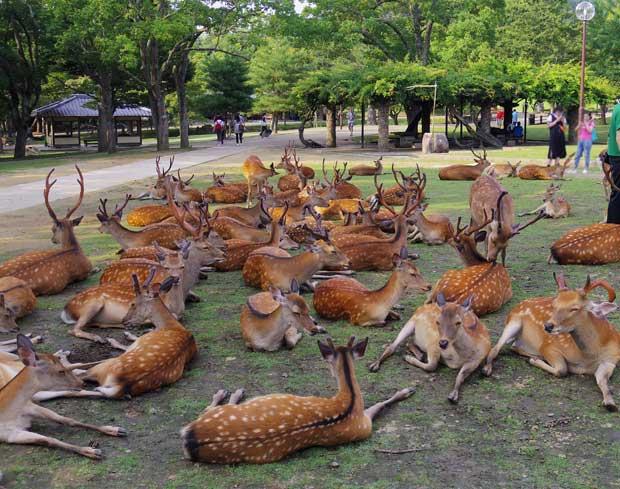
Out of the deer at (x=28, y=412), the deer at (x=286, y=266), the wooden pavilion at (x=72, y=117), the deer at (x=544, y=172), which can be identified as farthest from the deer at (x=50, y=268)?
the wooden pavilion at (x=72, y=117)

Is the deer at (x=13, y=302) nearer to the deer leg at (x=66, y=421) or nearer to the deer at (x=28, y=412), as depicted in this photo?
the deer at (x=28, y=412)

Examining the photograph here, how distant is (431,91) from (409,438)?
20.8 metres

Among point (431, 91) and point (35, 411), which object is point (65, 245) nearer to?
point (35, 411)

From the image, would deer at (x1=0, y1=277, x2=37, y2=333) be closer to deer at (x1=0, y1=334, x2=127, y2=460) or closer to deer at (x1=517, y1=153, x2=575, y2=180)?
deer at (x1=0, y1=334, x2=127, y2=460)

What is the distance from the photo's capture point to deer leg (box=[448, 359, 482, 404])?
374cm

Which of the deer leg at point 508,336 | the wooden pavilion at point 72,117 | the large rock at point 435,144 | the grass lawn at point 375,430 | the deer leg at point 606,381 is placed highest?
the wooden pavilion at point 72,117

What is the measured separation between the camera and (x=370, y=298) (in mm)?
5016

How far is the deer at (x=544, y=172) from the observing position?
13641 millimetres

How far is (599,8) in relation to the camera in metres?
40.9

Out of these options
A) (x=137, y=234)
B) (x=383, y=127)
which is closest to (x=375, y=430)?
(x=137, y=234)

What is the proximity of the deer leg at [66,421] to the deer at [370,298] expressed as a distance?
2.02 metres

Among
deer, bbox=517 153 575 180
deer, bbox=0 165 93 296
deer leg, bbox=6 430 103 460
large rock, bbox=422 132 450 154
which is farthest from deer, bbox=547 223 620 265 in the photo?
large rock, bbox=422 132 450 154

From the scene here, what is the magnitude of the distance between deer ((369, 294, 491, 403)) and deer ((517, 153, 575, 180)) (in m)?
10.1

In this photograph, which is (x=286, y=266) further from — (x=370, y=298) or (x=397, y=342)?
(x=397, y=342)
